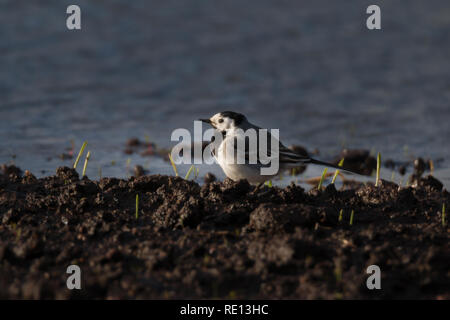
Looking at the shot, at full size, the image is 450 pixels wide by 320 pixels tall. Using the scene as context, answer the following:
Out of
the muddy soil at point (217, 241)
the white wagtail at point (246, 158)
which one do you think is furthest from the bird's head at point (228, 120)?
the muddy soil at point (217, 241)

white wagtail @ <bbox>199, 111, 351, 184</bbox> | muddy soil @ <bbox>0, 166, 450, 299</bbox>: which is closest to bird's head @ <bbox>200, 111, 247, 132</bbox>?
white wagtail @ <bbox>199, 111, 351, 184</bbox>

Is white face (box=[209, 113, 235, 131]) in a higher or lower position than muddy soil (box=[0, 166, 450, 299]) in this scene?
higher

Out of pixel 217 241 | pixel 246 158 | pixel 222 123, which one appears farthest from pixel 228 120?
pixel 217 241

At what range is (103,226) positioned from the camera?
578 centimetres

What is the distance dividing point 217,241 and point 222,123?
2687mm

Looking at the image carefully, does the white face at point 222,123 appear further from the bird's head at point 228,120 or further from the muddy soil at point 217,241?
the muddy soil at point 217,241

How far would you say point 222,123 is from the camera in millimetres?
7977

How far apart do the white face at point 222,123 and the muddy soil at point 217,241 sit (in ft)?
3.93

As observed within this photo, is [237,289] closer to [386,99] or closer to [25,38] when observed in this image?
[386,99]

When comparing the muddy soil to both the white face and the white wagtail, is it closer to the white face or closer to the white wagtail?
the white wagtail

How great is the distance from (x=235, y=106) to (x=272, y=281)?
8629 millimetres

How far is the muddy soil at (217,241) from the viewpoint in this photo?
191 inches

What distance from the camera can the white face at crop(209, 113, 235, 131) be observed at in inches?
311

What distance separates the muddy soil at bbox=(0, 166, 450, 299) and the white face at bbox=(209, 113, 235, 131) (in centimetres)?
120
